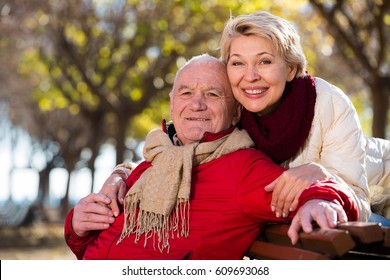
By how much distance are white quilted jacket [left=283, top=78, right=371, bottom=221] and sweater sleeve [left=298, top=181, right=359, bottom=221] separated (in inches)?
18.1

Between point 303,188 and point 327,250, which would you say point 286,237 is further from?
point 327,250

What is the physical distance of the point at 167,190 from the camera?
3.33m

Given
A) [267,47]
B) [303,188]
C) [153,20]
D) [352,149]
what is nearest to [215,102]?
[267,47]

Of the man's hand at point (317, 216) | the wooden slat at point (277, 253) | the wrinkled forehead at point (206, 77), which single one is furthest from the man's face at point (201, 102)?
the man's hand at point (317, 216)

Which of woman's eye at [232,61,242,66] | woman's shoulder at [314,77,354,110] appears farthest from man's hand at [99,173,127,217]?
woman's shoulder at [314,77,354,110]

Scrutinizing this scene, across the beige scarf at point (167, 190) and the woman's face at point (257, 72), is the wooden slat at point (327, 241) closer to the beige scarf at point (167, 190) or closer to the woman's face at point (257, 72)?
the beige scarf at point (167, 190)

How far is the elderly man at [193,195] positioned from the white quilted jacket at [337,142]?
0.32m

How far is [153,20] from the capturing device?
18141 mm

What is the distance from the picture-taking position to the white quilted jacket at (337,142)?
131 inches

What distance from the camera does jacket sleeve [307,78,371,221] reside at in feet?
10.9

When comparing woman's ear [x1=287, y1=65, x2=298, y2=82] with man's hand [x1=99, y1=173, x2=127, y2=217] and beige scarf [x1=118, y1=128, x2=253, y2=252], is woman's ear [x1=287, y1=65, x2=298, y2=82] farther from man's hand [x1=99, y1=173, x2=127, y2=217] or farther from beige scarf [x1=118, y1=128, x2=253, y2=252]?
man's hand [x1=99, y1=173, x2=127, y2=217]

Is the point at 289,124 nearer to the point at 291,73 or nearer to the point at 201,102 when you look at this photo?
the point at 291,73

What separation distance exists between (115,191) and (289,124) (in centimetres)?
106

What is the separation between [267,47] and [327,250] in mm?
1436
